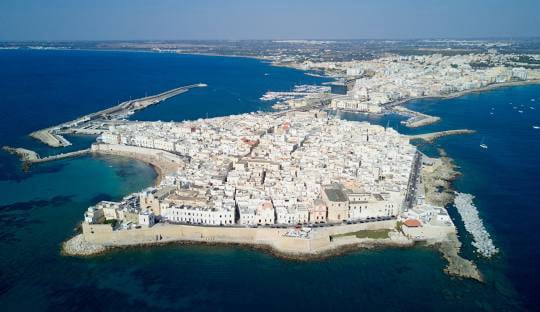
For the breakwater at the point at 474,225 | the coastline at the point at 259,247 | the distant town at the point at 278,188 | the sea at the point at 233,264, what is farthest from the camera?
the distant town at the point at 278,188

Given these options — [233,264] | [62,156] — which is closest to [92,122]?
[62,156]

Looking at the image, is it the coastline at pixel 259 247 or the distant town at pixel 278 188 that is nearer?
the coastline at pixel 259 247

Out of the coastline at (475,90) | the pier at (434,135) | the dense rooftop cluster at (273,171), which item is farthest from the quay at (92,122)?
the coastline at (475,90)

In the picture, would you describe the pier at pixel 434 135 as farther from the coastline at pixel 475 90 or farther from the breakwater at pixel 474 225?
the coastline at pixel 475 90

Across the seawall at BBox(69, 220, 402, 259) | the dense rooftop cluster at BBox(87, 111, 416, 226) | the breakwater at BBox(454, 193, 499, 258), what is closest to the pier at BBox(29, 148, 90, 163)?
the dense rooftop cluster at BBox(87, 111, 416, 226)

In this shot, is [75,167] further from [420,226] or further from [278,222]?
[420,226]

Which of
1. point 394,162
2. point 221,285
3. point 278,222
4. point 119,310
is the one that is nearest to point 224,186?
point 278,222

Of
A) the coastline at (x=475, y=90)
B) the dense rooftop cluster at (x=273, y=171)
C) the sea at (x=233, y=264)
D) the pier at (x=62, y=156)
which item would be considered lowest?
the sea at (x=233, y=264)

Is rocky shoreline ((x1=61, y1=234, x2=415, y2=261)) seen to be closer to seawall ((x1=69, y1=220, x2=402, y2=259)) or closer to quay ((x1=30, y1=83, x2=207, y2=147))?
seawall ((x1=69, y1=220, x2=402, y2=259))
